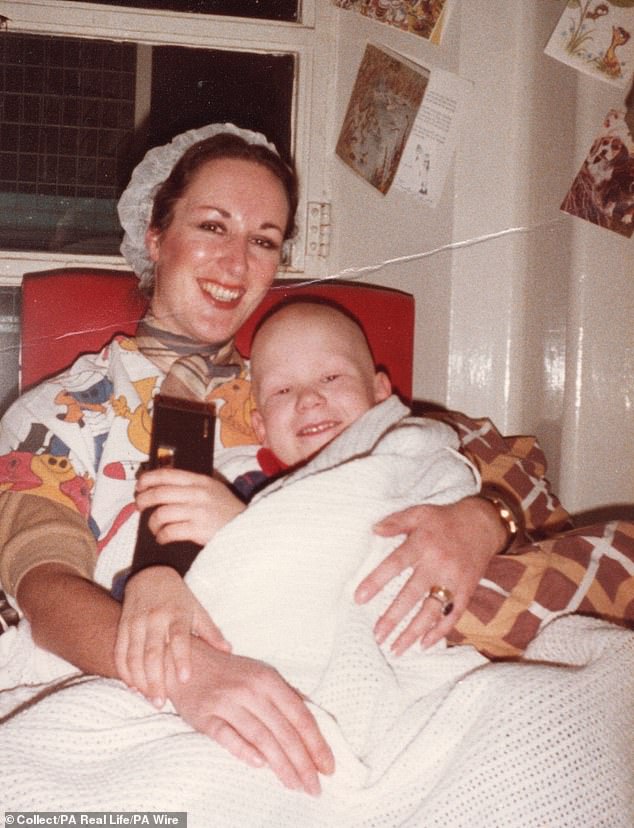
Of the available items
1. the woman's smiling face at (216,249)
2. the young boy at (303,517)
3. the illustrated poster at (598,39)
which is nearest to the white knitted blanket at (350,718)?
the young boy at (303,517)

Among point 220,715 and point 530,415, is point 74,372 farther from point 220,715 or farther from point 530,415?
point 530,415

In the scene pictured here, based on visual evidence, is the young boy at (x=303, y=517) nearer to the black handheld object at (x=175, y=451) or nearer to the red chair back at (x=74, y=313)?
the black handheld object at (x=175, y=451)

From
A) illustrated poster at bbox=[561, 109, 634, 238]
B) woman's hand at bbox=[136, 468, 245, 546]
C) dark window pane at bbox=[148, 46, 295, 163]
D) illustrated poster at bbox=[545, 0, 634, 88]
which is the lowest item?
woman's hand at bbox=[136, 468, 245, 546]

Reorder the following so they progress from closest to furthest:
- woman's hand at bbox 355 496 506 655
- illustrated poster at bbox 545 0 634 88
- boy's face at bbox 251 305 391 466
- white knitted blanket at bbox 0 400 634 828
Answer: white knitted blanket at bbox 0 400 634 828 < woman's hand at bbox 355 496 506 655 < boy's face at bbox 251 305 391 466 < illustrated poster at bbox 545 0 634 88

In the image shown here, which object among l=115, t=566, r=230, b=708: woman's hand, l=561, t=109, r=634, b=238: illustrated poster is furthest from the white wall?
l=115, t=566, r=230, b=708: woman's hand

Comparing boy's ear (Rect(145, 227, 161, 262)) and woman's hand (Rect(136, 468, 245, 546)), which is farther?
boy's ear (Rect(145, 227, 161, 262))

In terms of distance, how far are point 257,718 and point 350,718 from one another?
0.07 m

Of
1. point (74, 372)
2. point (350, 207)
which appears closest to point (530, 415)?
point (350, 207)

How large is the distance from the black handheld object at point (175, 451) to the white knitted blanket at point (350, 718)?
0.05m

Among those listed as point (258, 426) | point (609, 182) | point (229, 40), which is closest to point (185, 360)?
point (258, 426)

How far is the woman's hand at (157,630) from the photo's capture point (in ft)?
1.54

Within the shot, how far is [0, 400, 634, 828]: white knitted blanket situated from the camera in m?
0.41

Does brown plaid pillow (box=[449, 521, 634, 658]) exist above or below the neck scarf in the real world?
below

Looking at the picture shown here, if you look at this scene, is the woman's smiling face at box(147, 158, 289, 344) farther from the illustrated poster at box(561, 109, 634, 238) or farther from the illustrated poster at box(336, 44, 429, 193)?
the illustrated poster at box(561, 109, 634, 238)
